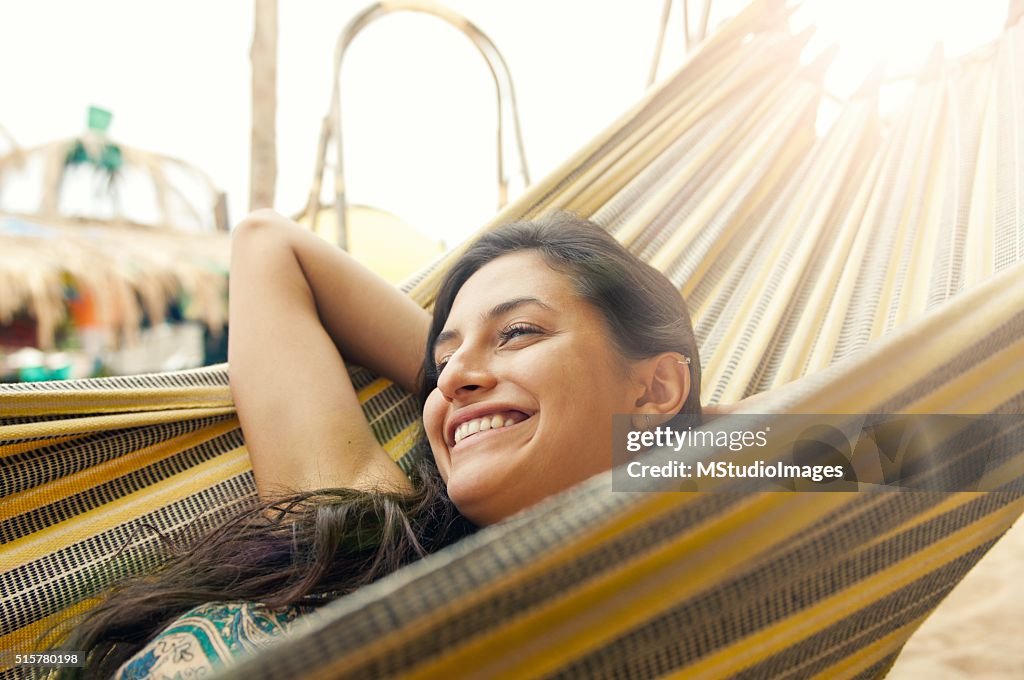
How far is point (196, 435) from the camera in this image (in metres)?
0.97

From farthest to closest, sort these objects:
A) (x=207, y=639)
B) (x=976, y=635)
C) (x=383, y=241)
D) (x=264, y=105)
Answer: (x=383, y=241) → (x=264, y=105) → (x=976, y=635) → (x=207, y=639)

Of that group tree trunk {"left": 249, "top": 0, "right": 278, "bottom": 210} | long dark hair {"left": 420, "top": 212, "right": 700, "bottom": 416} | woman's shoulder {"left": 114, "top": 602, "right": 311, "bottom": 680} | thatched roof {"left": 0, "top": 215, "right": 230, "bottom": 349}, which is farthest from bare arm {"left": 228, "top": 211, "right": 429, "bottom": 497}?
thatched roof {"left": 0, "top": 215, "right": 230, "bottom": 349}

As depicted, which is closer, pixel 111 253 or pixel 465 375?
pixel 465 375

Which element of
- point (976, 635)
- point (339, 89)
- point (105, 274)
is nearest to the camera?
point (976, 635)

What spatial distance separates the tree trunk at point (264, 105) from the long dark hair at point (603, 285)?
5.26ft

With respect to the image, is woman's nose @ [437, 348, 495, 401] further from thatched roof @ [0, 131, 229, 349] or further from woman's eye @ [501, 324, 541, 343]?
thatched roof @ [0, 131, 229, 349]

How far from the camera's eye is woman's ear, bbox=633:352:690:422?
84 cm

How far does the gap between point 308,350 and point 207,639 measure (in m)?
0.47

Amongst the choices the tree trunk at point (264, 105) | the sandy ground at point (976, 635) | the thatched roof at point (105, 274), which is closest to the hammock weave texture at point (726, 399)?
the sandy ground at point (976, 635)

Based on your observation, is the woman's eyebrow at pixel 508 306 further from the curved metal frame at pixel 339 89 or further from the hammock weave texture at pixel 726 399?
the curved metal frame at pixel 339 89

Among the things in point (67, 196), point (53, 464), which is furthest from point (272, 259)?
point (67, 196)

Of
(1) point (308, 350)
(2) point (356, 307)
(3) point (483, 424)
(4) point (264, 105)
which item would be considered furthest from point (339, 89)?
(3) point (483, 424)

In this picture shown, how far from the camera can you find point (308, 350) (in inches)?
39.4

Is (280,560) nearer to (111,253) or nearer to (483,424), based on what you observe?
(483,424)
